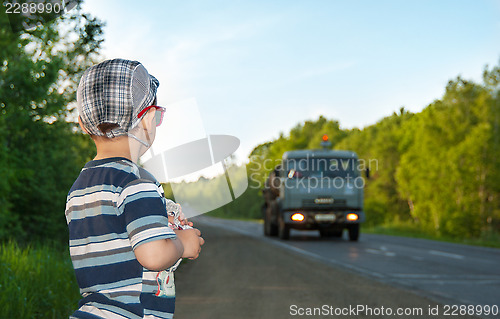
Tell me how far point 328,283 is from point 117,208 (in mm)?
7504

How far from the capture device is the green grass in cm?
485

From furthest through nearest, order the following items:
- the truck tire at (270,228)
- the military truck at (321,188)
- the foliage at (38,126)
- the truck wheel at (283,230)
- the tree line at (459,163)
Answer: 1. the tree line at (459,163)
2. the truck tire at (270,228)
3. the truck wheel at (283,230)
4. the military truck at (321,188)
5. the foliage at (38,126)

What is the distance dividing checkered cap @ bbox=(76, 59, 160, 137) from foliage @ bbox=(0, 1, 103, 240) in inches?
325

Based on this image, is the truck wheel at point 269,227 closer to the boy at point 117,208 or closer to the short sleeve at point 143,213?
the boy at point 117,208

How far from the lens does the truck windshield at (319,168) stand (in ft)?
58.8

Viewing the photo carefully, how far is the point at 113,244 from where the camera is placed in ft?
5.10

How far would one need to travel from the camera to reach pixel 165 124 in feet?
5.66

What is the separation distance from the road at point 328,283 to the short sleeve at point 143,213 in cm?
470

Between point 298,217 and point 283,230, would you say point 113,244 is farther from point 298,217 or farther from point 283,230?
point 283,230

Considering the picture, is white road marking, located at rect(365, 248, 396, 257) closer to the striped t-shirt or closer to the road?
the road

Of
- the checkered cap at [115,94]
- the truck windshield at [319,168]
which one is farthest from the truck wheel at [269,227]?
the checkered cap at [115,94]

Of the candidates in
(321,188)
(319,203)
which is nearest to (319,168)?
(321,188)

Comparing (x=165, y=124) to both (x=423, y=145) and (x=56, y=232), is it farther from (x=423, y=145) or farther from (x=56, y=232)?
(x=423, y=145)

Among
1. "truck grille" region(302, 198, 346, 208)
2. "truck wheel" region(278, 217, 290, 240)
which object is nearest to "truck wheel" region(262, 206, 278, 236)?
"truck wheel" region(278, 217, 290, 240)
